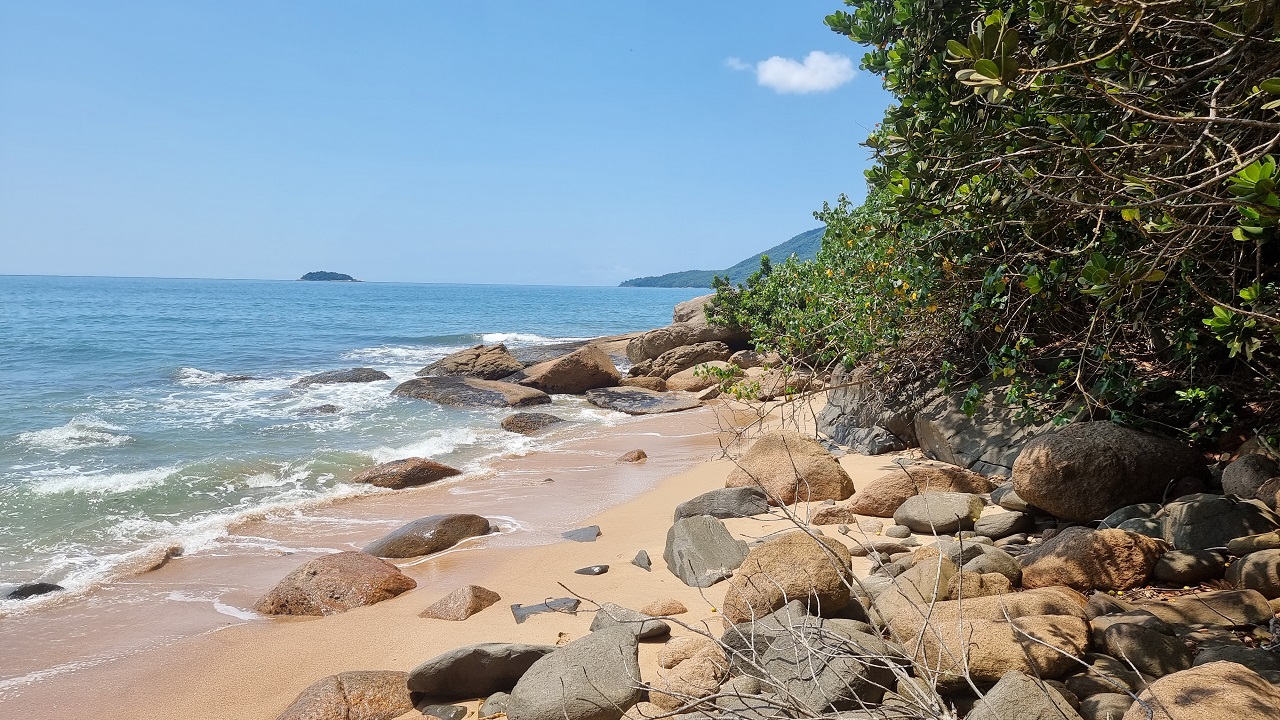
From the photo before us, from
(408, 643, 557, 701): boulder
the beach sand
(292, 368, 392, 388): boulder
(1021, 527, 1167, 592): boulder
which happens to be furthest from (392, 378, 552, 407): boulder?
(1021, 527, 1167, 592): boulder

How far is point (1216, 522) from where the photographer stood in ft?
14.0

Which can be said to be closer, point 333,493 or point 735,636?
point 735,636

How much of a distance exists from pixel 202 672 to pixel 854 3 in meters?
7.21

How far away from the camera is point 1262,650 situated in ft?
9.99

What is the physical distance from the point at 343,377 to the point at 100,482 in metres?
10.8

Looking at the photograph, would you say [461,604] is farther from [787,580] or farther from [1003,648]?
[1003,648]

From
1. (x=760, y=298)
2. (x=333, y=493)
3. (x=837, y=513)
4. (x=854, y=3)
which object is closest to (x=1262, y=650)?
(x=837, y=513)

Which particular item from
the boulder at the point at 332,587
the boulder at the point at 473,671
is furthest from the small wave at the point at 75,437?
the boulder at the point at 473,671

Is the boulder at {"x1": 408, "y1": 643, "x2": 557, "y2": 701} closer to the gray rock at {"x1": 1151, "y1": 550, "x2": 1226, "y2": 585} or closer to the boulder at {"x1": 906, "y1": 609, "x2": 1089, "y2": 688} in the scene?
the boulder at {"x1": 906, "y1": 609, "x2": 1089, "y2": 688}

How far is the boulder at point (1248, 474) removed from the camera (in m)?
4.55

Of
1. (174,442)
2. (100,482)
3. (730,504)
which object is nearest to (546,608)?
(730,504)

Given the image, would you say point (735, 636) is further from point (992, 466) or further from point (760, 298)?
point (760, 298)

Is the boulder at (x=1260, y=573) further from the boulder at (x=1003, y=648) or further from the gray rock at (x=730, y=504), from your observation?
the gray rock at (x=730, y=504)

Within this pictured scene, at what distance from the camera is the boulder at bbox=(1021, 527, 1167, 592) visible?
4098mm
